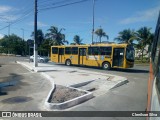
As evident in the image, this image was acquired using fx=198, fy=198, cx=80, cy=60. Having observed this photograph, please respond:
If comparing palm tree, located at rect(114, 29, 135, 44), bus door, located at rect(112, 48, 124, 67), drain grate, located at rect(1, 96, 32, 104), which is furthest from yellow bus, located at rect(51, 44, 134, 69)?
palm tree, located at rect(114, 29, 135, 44)

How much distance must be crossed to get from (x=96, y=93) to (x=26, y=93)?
3428 mm

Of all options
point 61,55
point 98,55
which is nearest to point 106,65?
point 98,55

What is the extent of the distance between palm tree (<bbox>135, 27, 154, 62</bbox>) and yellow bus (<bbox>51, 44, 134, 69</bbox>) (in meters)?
22.5

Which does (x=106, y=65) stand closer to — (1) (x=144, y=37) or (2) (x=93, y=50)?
(2) (x=93, y=50)


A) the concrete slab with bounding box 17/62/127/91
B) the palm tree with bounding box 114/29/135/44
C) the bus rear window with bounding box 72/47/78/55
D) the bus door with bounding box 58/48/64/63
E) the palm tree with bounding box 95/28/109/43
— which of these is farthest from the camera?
the palm tree with bounding box 95/28/109/43

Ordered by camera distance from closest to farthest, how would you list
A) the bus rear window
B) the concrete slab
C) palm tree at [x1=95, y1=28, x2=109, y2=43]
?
1. the concrete slab
2. the bus rear window
3. palm tree at [x1=95, y1=28, x2=109, y2=43]

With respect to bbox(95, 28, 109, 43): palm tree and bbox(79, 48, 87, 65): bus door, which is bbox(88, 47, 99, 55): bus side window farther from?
bbox(95, 28, 109, 43): palm tree

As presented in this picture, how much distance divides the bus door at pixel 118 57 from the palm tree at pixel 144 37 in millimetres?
23919

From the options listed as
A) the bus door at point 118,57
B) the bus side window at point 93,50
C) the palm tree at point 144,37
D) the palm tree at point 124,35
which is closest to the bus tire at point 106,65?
the bus door at point 118,57

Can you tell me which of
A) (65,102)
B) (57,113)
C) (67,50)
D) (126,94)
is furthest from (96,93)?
(67,50)

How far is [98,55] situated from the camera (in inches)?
891

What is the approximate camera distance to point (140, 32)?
4416 cm

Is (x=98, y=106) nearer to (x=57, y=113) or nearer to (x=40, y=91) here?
(x=57, y=113)

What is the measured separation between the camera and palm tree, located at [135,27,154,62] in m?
A: 43.0
